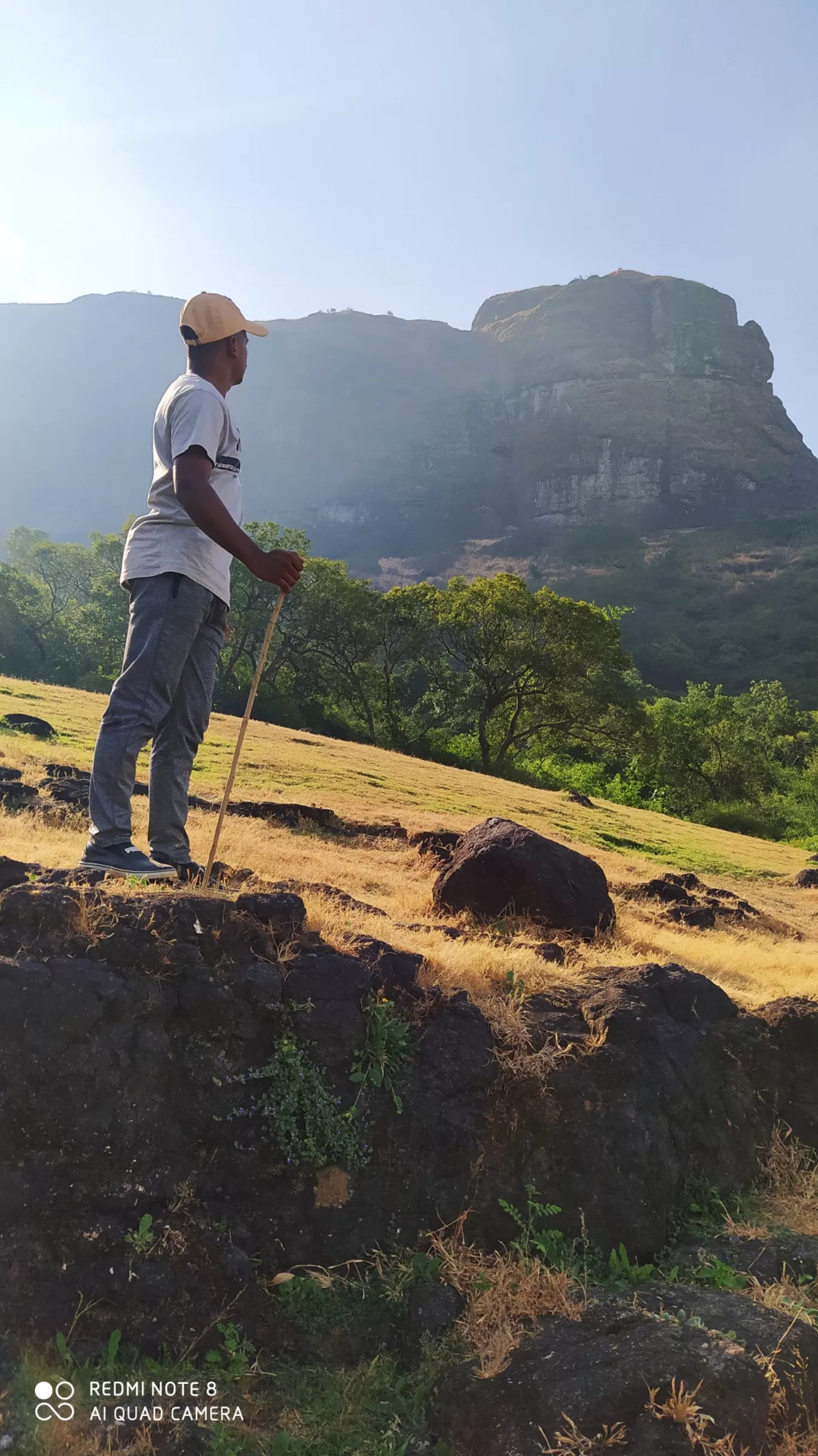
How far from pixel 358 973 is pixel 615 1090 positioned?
141 centimetres

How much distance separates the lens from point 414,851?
11031mm

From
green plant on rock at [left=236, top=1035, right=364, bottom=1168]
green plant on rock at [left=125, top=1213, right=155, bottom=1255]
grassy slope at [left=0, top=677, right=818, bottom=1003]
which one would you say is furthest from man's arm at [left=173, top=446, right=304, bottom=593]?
green plant on rock at [left=125, top=1213, right=155, bottom=1255]

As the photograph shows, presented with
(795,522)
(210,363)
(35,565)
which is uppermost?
(795,522)

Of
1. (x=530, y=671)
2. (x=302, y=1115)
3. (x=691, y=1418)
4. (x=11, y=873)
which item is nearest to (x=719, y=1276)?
(x=691, y=1418)

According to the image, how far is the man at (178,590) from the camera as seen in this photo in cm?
410

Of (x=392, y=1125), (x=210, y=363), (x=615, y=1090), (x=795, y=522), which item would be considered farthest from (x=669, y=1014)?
(x=795, y=522)

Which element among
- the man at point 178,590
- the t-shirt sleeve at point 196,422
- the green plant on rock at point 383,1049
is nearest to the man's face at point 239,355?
the man at point 178,590

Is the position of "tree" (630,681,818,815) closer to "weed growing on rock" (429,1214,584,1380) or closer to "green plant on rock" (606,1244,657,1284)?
"green plant on rock" (606,1244,657,1284)

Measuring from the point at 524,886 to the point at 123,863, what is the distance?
447 cm

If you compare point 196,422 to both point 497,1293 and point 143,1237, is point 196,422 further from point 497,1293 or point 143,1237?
point 497,1293

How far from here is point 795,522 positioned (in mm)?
144500

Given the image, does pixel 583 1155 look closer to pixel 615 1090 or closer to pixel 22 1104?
pixel 615 1090

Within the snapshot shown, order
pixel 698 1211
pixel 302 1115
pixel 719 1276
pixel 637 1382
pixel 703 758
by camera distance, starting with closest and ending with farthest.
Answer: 1. pixel 637 1382
2. pixel 719 1276
3. pixel 302 1115
4. pixel 698 1211
5. pixel 703 758

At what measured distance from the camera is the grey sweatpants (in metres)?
4.15
